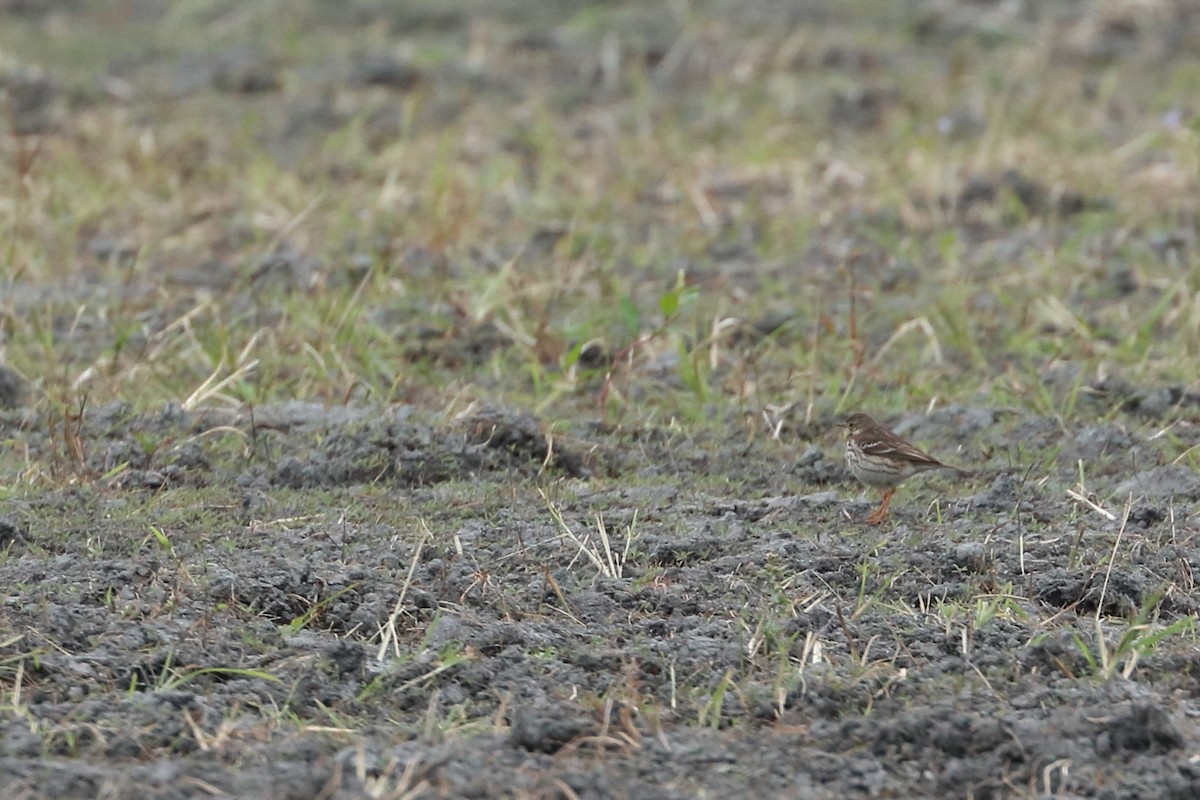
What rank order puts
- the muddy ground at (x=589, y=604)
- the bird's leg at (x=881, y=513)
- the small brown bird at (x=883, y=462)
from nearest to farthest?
the muddy ground at (x=589, y=604) → the bird's leg at (x=881, y=513) → the small brown bird at (x=883, y=462)

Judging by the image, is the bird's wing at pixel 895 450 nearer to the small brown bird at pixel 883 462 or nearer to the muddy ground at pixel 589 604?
the small brown bird at pixel 883 462

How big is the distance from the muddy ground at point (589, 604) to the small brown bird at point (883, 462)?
0.08 m

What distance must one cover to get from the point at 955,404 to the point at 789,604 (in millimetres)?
1789

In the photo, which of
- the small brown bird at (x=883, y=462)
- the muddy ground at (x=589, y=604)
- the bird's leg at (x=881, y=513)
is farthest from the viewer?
the small brown bird at (x=883, y=462)

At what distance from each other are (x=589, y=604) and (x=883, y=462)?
1064mm

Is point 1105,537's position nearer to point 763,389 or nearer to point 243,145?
point 763,389

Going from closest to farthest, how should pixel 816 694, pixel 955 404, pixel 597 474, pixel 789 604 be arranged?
pixel 816 694 → pixel 789 604 → pixel 597 474 → pixel 955 404

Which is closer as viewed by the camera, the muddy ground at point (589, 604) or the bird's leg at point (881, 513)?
the muddy ground at point (589, 604)

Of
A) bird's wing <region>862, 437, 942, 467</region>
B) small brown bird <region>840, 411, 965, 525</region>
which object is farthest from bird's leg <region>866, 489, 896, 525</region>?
bird's wing <region>862, 437, 942, 467</region>

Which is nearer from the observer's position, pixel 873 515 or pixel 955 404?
pixel 873 515

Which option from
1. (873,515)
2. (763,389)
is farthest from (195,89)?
(873,515)

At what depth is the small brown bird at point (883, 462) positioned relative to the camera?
4.68m

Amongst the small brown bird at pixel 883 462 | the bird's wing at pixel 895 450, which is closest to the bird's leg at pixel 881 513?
the small brown bird at pixel 883 462

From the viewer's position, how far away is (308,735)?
3.28 meters
